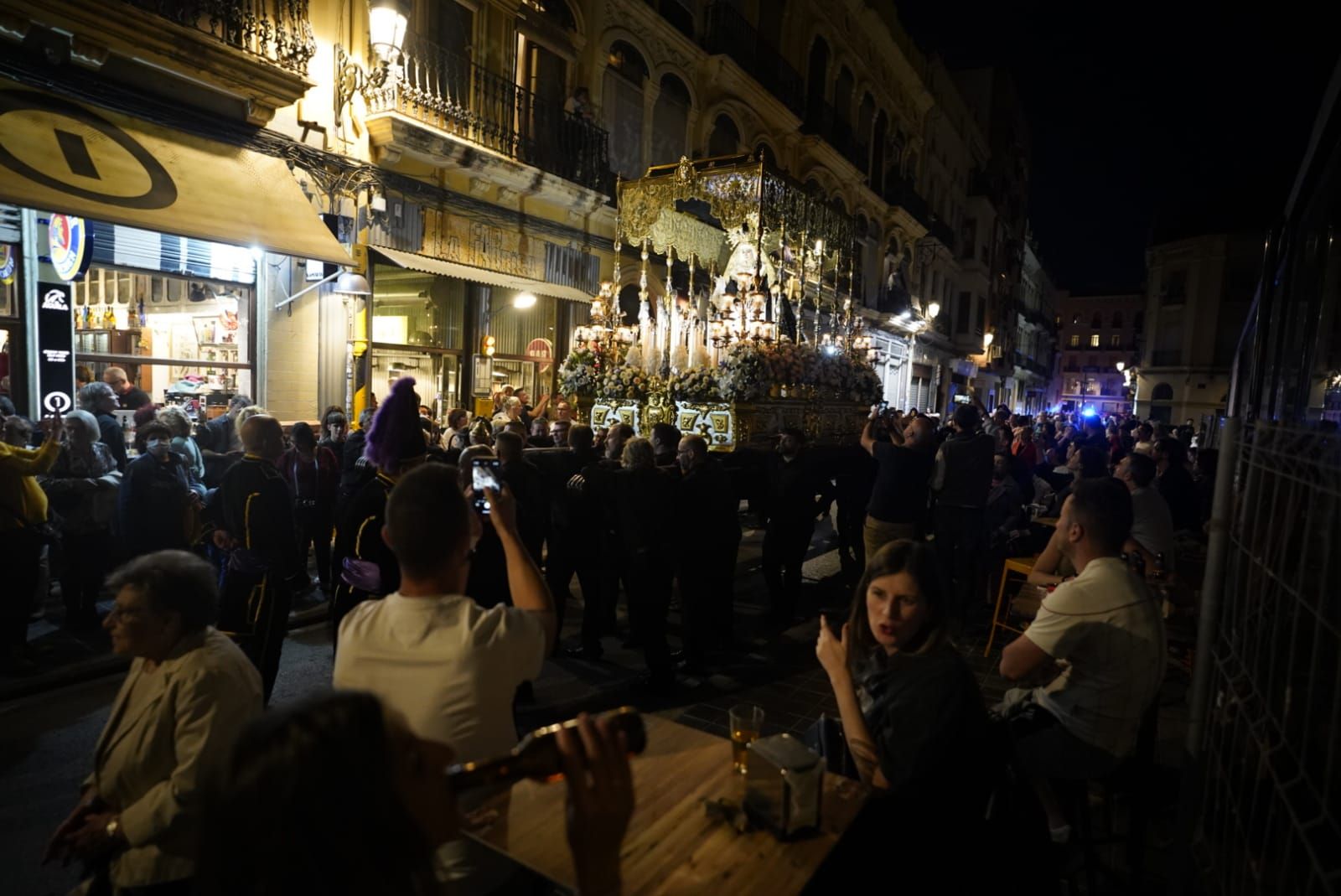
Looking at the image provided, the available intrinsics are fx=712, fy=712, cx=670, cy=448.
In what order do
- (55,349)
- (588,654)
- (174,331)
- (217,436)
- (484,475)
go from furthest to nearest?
(174,331), (55,349), (217,436), (588,654), (484,475)

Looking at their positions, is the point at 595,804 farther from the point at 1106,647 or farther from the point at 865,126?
the point at 865,126

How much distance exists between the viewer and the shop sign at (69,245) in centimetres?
775

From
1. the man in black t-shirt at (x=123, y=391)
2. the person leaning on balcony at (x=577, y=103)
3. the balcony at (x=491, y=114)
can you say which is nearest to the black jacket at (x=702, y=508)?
the man in black t-shirt at (x=123, y=391)

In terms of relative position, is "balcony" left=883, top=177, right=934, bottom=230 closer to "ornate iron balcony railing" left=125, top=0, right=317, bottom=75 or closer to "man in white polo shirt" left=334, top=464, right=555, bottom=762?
"ornate iron balcony railing" left=125, top=0, right=317, bottom=75

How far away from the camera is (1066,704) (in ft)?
9.97

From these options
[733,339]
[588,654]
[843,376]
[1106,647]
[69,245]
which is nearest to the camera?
[1106,647]

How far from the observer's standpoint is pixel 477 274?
12.2 meters

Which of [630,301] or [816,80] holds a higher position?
[816,80]

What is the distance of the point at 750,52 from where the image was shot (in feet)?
59.5

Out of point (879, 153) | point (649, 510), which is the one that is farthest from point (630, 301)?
point (879, 153)

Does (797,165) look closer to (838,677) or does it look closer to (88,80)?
(88,80)

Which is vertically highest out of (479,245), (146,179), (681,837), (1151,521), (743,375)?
(479,245)

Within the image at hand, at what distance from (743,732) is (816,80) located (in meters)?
23.1

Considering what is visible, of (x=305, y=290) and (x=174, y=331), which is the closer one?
(x=174, y=331)
